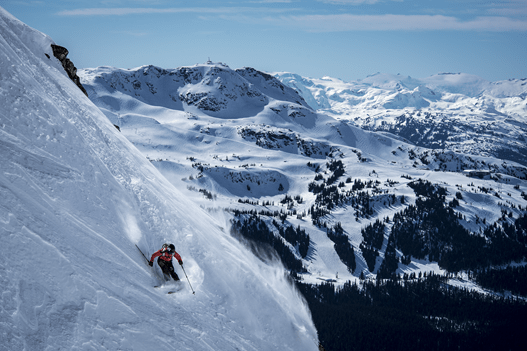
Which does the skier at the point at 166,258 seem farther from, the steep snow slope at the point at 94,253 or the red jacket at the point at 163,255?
the steep snow slope at the point at 94,253

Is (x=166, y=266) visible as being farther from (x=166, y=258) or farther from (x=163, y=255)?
(x=163, y=255)

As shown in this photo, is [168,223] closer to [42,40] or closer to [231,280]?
[231,280]

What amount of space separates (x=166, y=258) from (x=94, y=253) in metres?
2.94

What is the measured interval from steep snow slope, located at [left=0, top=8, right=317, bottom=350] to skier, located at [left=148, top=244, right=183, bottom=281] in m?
0.57

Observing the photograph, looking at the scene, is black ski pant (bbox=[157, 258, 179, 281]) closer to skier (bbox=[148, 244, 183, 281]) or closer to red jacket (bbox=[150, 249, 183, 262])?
skier (bbox=[148, 244, 183, 281])

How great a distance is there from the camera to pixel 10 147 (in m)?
13.4

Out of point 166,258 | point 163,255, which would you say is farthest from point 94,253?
point 166,258

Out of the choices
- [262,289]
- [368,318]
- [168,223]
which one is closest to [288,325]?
[262,289]

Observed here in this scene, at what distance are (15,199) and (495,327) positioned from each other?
19935cm

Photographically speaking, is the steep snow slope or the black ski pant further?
the black ski pant

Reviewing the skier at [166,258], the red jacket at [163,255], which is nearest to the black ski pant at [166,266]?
Result: the skier at [166,258]

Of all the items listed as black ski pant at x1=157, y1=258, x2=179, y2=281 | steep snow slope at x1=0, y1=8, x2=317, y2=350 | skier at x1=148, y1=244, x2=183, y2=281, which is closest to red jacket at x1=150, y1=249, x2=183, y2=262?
skier at x1=148, y1=244, x2=183, y2=281

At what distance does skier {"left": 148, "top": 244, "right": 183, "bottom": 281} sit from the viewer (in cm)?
1438

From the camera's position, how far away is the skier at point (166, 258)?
47.2 feet
